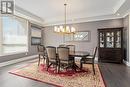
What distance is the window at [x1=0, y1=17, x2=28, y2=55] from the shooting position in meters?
5.32

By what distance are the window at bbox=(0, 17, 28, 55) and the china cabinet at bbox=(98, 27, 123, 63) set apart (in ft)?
14.8

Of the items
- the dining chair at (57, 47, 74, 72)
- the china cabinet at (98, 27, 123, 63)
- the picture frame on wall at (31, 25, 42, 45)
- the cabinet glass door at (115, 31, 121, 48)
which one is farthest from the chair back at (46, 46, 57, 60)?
the picture frame on wall at (31, 25, 42, 45)

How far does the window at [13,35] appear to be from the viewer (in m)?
5.32

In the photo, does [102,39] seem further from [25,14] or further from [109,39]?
[25,14]

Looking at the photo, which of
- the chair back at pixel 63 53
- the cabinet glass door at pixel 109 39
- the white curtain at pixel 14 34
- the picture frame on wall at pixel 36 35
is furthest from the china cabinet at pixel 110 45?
the white curtain at pixel 14 34

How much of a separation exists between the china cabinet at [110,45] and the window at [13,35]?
4.52 metres

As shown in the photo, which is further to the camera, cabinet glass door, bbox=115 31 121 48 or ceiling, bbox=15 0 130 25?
cabinet glass door, bbox=115 31 121 48

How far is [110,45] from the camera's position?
5961mm

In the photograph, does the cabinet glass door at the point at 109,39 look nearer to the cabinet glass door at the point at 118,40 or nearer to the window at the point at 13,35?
the cabinet glass door at the point at 118,40

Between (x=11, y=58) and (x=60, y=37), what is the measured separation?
350 centimetres

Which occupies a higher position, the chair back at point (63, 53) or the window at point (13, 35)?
the window at point (13, 35)

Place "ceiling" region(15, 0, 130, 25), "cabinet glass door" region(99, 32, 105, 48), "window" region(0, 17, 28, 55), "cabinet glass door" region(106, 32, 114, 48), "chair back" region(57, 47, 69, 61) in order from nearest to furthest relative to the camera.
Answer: "chair back" region(57, 47, 69, 61), "ceiling" region(15, 0, 130, 25), "window" region(0, 17, 28, 55), "cabinet glass door" region(106, 32, 114, 48), "cabinet glass door" region(99, 32, 105, 48)

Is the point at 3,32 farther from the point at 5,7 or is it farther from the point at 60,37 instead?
→ the point at 60,37

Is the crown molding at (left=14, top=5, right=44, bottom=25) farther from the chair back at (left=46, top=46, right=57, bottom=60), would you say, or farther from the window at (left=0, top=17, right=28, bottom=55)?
the chair back at (left=46, top=46, right=57, bottom=60)
